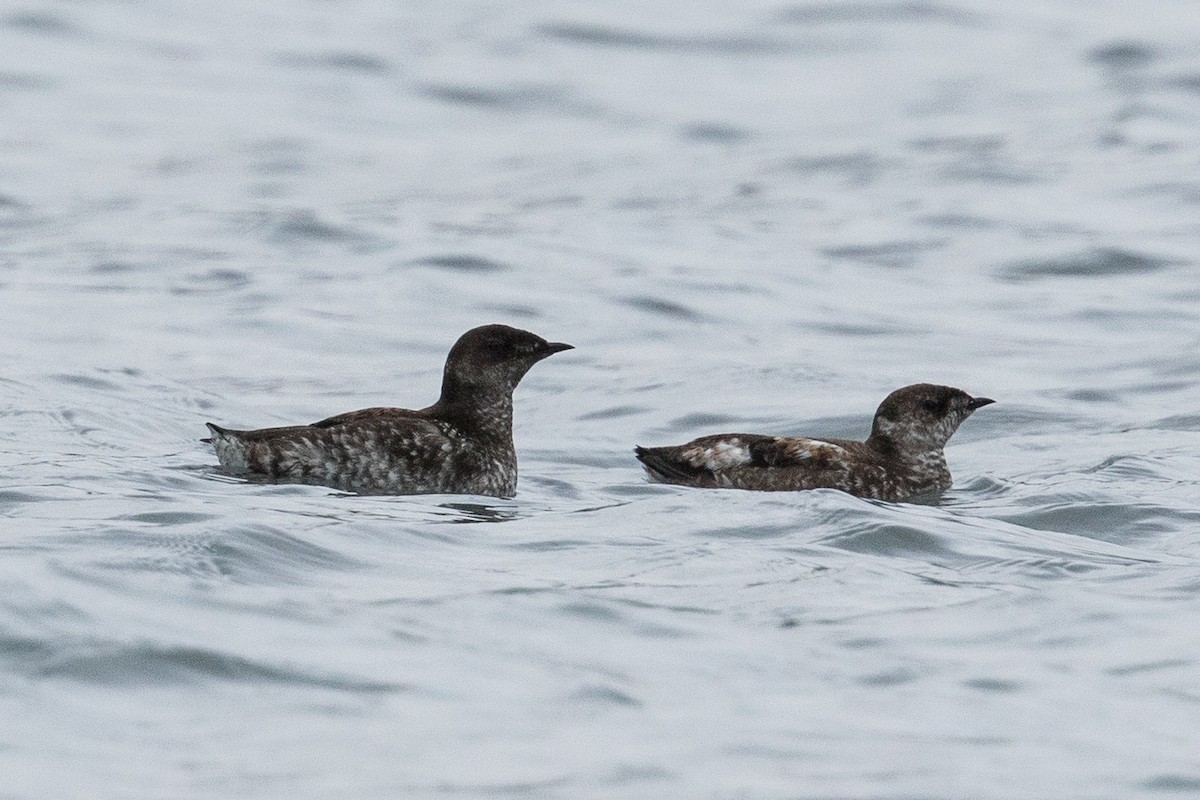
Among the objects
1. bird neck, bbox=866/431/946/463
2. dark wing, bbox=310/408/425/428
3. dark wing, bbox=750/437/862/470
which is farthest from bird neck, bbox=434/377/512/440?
bird neck, bbox=866/431/946/463

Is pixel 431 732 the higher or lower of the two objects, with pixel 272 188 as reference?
lower

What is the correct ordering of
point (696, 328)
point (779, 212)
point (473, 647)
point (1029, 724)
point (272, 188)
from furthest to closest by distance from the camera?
point (272, 188)
point (779, 212)
point (696, 328)
point (473, 647)
point (1029, 724)

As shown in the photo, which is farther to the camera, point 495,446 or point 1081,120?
point 1081,120

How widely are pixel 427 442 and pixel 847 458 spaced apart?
222 cm

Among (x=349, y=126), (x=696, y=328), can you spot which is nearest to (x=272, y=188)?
(x=349, y=126)

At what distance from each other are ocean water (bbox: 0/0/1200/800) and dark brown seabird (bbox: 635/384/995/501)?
21 centimetres

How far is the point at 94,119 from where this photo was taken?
3422 centimetres

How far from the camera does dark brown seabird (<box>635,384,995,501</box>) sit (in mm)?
11500

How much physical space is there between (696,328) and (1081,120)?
15495 millimetres

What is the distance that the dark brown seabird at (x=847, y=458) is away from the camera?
1150 cm

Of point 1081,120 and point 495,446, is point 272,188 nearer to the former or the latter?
point 1081,120

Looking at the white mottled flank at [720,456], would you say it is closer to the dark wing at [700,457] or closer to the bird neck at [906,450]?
the dark wing at [700,457]

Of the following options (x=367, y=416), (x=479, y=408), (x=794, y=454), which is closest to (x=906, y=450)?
(x=794, y=454)

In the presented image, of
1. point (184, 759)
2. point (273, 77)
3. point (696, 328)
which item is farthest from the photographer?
point (273, 77)
